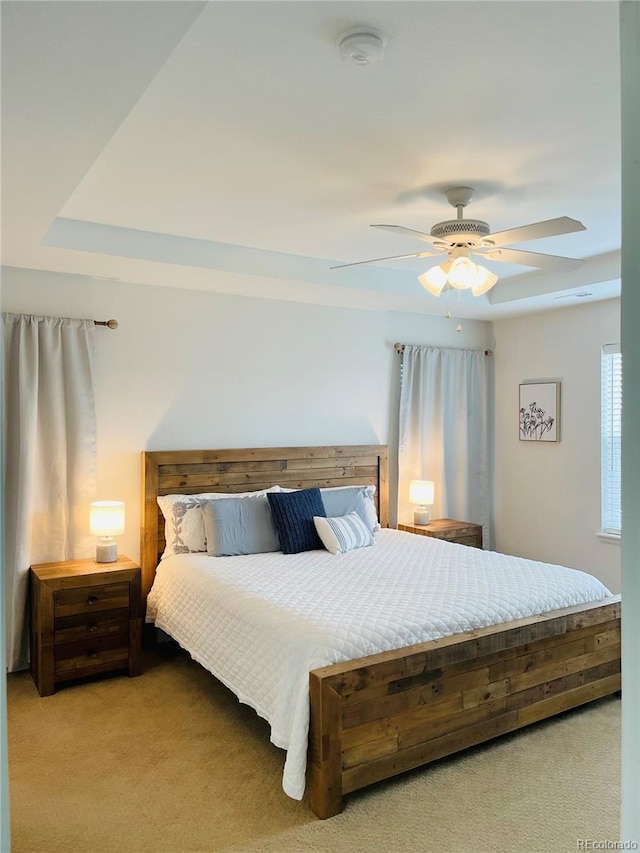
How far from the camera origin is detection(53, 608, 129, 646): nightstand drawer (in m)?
3.51

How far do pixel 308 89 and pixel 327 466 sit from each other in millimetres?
3147

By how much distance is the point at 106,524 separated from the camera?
3.74m

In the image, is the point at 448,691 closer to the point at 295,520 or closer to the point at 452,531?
the point at 295,520

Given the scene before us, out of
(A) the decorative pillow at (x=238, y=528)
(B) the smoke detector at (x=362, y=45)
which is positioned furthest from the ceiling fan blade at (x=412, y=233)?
(A) the decorative pillow at (x=238, y=528)

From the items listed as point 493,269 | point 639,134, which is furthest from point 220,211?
point 639,134

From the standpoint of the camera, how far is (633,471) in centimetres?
90

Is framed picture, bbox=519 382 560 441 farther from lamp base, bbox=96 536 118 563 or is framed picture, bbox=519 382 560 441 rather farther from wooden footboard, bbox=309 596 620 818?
lamp base, bbox=96 536 118 563

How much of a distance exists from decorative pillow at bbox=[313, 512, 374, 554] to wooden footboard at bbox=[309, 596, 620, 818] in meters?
1.31

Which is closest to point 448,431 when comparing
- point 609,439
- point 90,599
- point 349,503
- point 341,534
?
point 609,439

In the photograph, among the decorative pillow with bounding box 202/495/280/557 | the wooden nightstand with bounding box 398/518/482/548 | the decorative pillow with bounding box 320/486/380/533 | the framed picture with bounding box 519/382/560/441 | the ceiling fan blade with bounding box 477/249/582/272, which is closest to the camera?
the ceiling fan blade with bounding box 477/249/582/272

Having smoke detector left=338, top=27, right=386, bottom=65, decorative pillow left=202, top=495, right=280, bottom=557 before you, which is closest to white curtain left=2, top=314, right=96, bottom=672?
decorative pillow left=202, top=495, right=280, bottom=557

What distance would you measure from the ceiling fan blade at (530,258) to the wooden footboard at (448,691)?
174cm

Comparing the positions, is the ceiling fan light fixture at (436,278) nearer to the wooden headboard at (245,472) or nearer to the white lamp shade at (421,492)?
the wooden headboard at (245,472)

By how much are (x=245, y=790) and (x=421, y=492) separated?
2.87 metres
